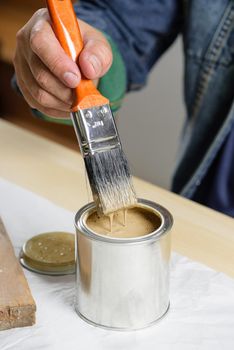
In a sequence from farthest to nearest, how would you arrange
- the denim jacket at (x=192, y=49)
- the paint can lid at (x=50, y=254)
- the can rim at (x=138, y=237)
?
the denim jacket at (x=192, y=49), the paint can lid at (x=50, y=254), the can rim at (x=138, y=237)

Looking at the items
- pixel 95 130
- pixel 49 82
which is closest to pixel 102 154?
pixel 95 130

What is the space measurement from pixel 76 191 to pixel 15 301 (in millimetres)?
250

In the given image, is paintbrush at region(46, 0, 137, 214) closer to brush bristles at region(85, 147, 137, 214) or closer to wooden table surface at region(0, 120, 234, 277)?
brush bristles at region(85, 147, 137, 214)

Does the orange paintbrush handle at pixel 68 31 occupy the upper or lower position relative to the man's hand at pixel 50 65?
upper

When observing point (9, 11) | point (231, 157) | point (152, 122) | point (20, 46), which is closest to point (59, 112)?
point (20, 46)

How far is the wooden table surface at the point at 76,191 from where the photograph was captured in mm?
685

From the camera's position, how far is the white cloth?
544 millimetres

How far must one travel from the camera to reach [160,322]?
1.89 ft

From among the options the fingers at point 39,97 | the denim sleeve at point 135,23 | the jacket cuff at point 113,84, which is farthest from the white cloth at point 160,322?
the denim sleeve at point 135,23

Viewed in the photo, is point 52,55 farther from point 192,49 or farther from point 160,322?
point 192,49

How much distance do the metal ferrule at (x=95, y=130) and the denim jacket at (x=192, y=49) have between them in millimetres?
399

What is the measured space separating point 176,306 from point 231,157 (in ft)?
1.25

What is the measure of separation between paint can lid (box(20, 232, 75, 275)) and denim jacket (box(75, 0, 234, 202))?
33 cm

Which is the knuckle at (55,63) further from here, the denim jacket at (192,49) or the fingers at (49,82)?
the denim jacket at (192,49)
